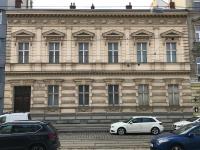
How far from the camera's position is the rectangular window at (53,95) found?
3747 centimetres

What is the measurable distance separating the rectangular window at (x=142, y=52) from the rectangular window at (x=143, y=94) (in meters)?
2.65

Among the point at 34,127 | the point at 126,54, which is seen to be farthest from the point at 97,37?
the point at 34,127

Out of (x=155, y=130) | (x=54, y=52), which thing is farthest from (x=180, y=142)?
(x=54, y=52)

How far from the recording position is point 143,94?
37875 mm

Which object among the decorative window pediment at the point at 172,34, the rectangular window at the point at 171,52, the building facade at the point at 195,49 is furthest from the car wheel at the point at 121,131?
the decorative window pediment at the point at 172,34

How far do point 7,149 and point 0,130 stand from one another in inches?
40.6

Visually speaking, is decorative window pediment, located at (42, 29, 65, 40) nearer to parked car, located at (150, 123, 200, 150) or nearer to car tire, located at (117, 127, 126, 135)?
car tire, located at (117, 127, 126, 135)

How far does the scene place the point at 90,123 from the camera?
36906mm

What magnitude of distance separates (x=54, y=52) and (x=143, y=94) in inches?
393

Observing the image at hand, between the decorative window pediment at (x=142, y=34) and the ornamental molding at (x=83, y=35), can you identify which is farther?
the decorative window pediment at (x=142, y=34)

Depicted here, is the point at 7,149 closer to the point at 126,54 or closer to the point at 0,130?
the point at 0,130

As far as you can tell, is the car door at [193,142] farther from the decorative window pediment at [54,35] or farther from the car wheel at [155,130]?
the decorative window pediment at [54,35]

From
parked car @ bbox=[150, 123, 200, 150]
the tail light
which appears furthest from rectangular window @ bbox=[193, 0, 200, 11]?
the tail light

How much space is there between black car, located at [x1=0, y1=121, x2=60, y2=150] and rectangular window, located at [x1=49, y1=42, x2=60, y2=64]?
2011cm
